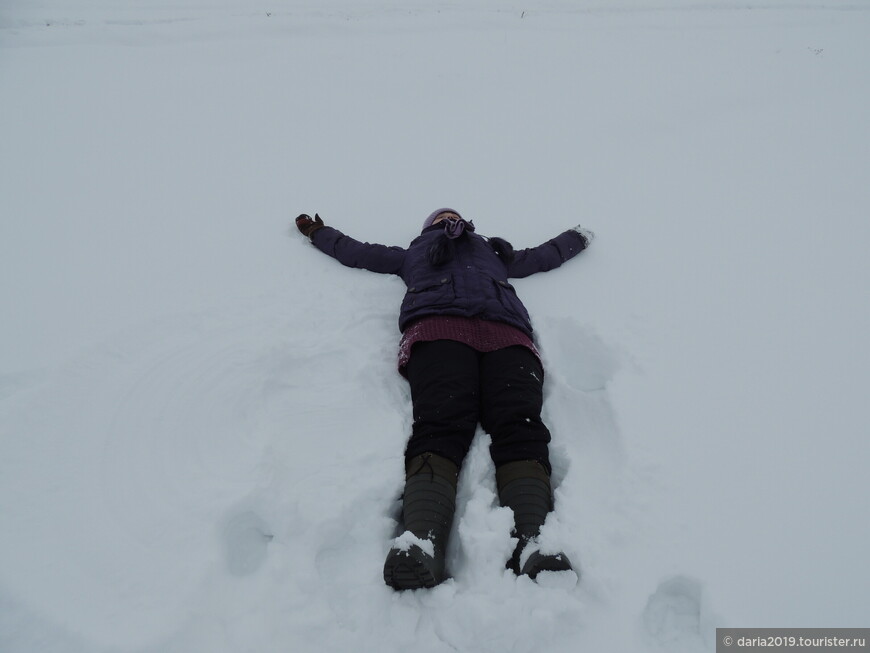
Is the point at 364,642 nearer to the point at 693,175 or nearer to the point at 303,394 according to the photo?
the point at 303,394

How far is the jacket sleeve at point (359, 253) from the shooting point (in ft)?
10.3

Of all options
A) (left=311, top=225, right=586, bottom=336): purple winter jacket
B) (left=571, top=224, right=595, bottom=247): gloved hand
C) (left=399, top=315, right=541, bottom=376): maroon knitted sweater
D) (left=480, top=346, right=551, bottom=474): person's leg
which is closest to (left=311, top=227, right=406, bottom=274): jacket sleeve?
(left=311, top=225, right=586, bottom=336): purple winter jacket

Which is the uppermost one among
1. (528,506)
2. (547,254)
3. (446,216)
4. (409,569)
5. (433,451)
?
(446,216)

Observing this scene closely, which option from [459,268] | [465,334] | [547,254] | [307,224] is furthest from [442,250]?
[307,224]

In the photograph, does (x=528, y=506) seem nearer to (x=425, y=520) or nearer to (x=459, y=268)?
(x=425, y=520)

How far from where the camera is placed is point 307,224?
11.1ft

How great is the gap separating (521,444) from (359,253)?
1676 mm

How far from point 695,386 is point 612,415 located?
515mm

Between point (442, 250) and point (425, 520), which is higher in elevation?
point (442, 250)

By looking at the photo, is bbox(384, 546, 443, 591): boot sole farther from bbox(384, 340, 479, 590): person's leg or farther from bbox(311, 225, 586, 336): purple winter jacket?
bbox(311, 225, 586, 336): purple winter jacket

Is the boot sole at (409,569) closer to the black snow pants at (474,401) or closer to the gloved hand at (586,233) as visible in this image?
the black snow pants at (474,401)

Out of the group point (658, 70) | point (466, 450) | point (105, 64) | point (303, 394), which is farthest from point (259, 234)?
point (658, 70)

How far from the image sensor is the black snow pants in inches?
86.2

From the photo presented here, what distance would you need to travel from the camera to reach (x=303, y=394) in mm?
2418
